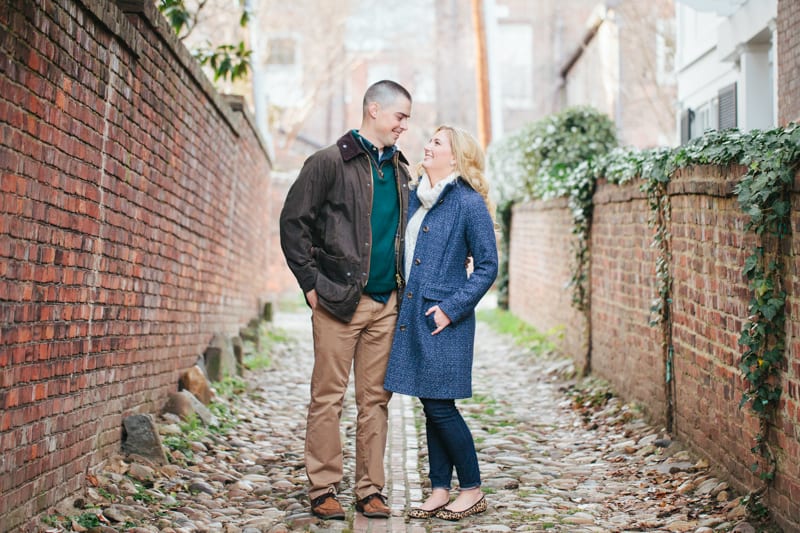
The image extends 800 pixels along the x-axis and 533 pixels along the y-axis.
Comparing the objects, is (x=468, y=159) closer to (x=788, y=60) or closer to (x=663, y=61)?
(x=788, y=60)

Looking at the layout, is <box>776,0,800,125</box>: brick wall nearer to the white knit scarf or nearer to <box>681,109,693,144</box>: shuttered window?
<box>681,109,693,144</box>: shuttered window

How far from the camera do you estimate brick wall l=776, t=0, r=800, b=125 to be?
33.6 ft

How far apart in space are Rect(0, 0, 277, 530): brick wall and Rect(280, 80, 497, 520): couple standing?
1.05 metres

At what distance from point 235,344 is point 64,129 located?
19.1ft

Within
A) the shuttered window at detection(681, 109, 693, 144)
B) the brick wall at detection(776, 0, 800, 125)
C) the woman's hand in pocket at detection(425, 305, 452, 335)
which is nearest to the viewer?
the woman's hand in pocket at detection(425, 305, 452, 335)

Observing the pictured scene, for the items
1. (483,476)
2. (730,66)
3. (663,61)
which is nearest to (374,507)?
(483,476)

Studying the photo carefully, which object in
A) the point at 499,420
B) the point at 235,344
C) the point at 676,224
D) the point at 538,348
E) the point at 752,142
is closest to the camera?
the point at 752,142

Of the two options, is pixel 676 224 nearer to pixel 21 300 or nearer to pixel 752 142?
pixel 752 142

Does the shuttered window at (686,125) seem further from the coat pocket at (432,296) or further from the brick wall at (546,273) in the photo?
the coat pocket at (432,296)

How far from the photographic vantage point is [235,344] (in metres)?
10.1

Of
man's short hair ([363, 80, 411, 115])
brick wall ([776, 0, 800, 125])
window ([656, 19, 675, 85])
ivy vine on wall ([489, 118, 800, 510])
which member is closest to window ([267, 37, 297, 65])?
window ([656, 19, 675, 85])

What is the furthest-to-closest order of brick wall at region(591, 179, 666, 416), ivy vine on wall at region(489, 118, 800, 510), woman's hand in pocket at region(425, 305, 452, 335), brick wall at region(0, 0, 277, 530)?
brick wall at region(591, 179, 666, 416) < woman's hand in pocket at region(425, 305, 452, 335) < ivy vine on wall at region(489, 118, 800, 510) < brick wall at region(0, 0, 277, 530)

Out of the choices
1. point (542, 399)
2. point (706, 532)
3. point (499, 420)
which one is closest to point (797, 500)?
point (706, 532)

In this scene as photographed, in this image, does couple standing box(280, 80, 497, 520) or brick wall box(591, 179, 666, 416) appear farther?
brick wall box(591, 179, 666, 416)
